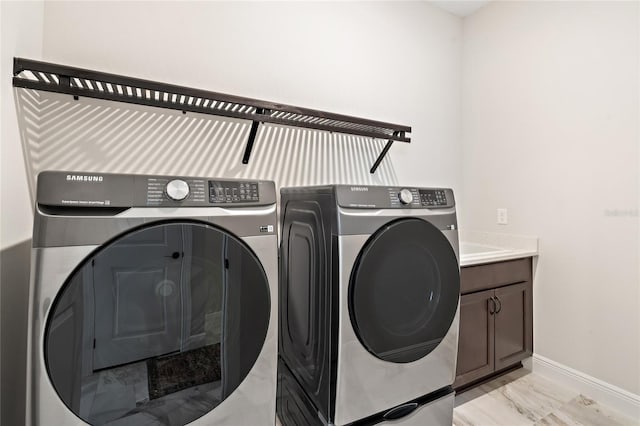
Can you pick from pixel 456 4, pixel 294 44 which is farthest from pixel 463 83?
pixel 294 44

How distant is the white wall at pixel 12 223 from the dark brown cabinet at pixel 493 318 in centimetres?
191

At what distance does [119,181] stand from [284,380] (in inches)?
48.3

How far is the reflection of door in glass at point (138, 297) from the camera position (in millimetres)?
749

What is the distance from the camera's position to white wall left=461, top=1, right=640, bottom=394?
1677 mm

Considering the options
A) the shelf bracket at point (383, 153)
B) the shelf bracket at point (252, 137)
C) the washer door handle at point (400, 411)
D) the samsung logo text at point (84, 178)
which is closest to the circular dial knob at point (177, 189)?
the samsung logo text at point (84, 178)

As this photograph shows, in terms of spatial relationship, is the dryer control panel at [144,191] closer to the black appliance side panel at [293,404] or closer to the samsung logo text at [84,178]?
the samsung logo text at [84,178]

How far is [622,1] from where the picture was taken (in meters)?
1.68

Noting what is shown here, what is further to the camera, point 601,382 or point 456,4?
point 456,4

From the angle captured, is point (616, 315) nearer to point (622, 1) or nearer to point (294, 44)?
point (622, 1)

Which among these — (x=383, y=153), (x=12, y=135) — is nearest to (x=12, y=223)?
(x=12, y=135)

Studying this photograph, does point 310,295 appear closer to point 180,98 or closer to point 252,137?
point 252,137

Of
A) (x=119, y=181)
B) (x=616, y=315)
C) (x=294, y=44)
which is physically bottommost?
(x=616, y=315)

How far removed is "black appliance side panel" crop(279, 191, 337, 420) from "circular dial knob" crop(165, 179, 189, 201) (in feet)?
1.65

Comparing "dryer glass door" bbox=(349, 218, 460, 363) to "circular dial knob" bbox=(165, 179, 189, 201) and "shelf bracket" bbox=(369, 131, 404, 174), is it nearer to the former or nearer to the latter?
"circular dial knob" bbox=(165, 179, 189, 201)
